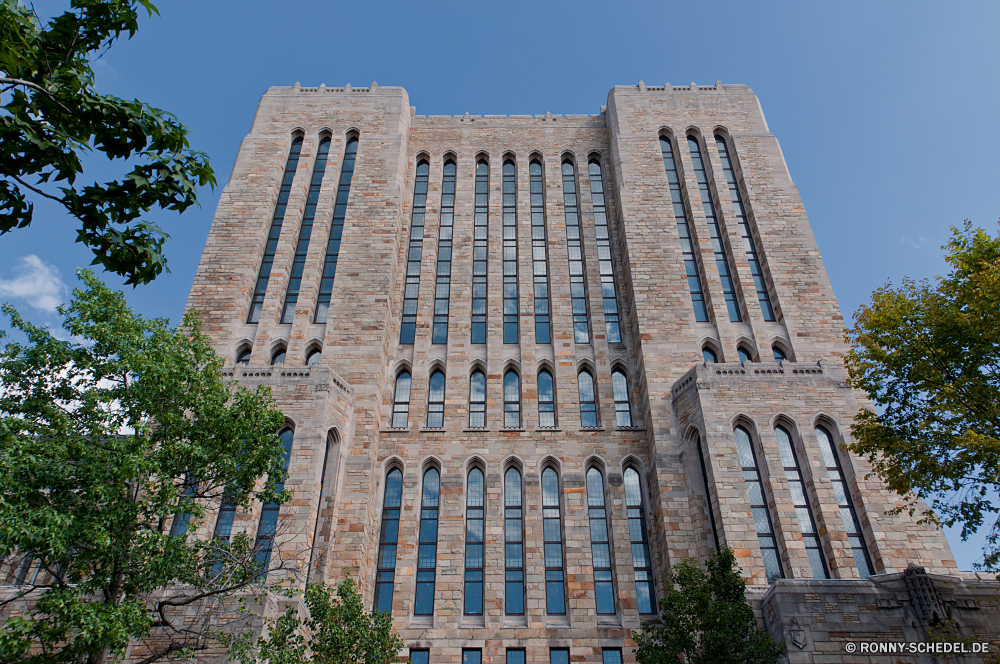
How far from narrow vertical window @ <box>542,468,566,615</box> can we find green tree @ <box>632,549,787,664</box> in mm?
4951

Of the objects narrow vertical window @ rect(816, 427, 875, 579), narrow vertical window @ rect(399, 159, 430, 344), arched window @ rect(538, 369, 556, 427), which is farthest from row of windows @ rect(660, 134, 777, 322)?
narrow vertical window @ rect(399, 159, 430, 344)

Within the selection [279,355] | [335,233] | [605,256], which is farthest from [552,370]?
[335,233]

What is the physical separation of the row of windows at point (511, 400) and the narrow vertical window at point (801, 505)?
17.6 ft

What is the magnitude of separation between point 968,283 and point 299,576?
17.1 meters

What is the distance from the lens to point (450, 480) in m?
23.3

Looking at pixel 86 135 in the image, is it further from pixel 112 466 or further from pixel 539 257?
pixel 539 257

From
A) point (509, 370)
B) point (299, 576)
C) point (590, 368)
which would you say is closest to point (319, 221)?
point (509, 370)

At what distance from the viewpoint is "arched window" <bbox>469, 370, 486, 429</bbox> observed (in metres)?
25.3

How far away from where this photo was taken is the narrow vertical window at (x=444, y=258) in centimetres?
2822

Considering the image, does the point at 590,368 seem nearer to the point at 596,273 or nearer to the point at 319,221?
the point at 596,273

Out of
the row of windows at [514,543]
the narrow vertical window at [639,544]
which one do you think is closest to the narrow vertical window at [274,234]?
the row of windows at [514,543]

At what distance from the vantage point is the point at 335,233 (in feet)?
101

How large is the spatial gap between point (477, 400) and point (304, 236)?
10911mm

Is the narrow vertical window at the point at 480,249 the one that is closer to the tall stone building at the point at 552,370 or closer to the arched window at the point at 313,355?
the tall stone building at the point at 552,370
